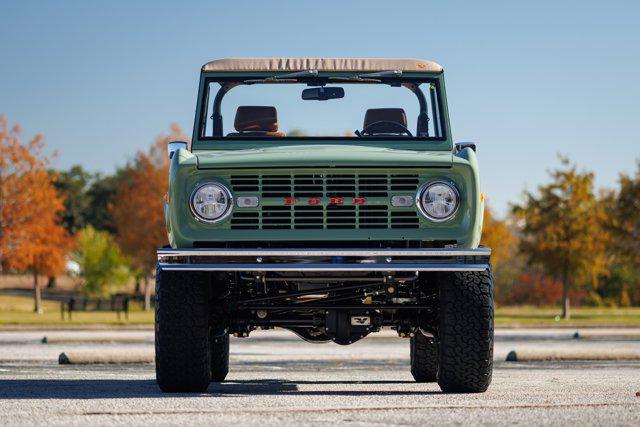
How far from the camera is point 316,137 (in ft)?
29.8

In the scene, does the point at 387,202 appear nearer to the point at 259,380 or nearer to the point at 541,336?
the point at 259,380

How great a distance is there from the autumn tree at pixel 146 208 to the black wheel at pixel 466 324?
145 feet

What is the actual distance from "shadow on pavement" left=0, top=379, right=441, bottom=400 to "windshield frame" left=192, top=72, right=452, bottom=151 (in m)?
2.11

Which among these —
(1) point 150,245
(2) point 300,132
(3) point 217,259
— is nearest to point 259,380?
(2) point 300,132

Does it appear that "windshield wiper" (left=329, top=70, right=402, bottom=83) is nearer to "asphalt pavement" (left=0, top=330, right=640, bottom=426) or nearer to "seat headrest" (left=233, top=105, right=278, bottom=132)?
"seat headrest" (left=233, top=105, right=278, bottom=132)

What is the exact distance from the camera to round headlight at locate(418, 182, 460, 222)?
7812 mm

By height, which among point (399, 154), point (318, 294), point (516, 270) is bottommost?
point (516, 270)

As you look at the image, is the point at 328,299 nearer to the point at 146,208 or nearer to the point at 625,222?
the point at 625,222

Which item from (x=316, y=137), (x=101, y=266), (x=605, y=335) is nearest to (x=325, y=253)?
(x=316, y=137)

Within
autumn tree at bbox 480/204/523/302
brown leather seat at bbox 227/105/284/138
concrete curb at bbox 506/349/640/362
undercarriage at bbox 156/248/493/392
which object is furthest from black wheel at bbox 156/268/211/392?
autumn tree at bbox 480/204/523/302

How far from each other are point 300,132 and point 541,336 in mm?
17961

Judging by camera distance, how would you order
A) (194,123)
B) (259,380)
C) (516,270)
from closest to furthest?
(194,123), (259,380), (516,270)

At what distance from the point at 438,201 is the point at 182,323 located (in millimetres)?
2158

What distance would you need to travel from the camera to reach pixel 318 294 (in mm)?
8070
